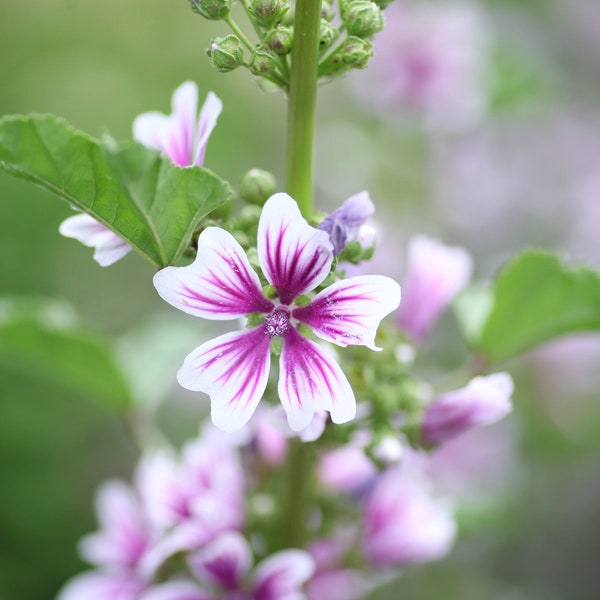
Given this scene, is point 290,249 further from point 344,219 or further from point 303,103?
point 303,103

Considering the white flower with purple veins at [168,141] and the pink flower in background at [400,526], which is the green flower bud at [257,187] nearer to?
the white flower with purple veins at [168,141]

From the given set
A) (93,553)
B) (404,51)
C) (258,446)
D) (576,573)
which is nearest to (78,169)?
(258,446)

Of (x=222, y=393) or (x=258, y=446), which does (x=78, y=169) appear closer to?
(x=222, y=393)

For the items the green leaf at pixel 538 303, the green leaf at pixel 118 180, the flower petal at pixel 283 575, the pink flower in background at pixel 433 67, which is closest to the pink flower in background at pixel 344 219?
the green leaf at pixel 118 180

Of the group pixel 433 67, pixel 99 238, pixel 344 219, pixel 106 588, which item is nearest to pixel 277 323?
pixel 344 219

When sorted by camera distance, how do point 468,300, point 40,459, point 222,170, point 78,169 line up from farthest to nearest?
point 222,170 < point 40,459 < point 468,300 < point 78,169

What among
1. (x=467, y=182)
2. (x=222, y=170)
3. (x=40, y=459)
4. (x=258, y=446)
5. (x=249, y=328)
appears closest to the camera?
(x=249, y=328)
